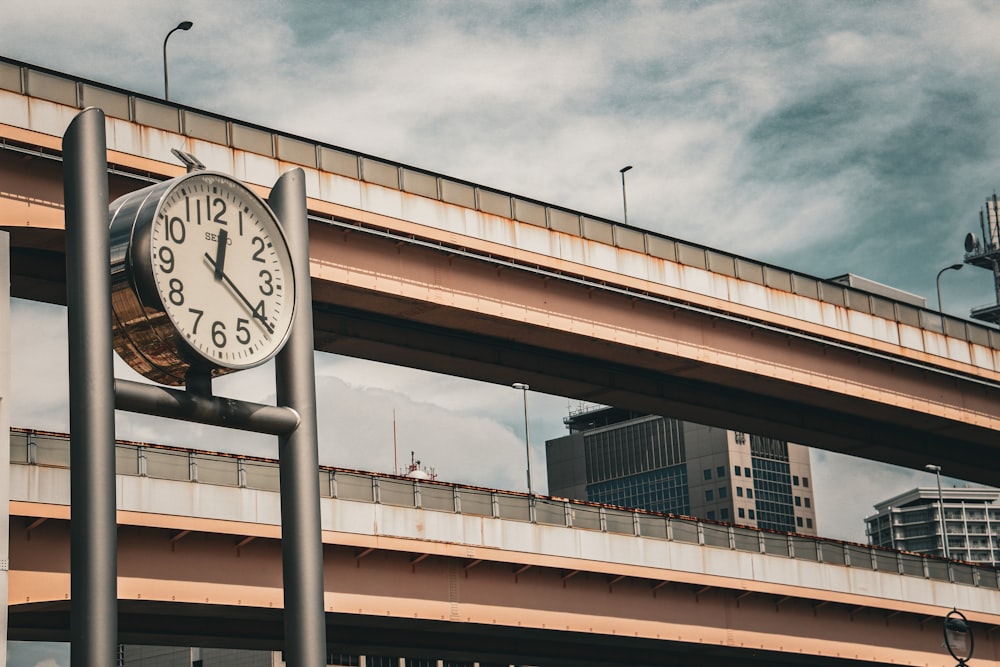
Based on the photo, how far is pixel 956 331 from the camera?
50281 mm

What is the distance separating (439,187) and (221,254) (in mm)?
29653

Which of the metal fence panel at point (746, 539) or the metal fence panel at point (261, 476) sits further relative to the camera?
the metal fence panel at point (746, 539)

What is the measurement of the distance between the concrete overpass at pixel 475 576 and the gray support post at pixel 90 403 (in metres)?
21.9

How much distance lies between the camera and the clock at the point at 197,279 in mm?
8047

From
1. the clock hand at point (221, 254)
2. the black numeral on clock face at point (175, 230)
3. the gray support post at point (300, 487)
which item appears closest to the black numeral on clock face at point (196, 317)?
the clock hand at point (221, 254)

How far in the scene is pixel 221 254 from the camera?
852cm

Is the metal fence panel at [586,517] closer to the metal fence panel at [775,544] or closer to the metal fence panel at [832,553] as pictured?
the metal fence panel at [775,544]

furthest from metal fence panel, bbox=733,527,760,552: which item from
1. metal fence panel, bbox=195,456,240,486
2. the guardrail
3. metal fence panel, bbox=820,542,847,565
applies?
metal fence panel, bbox=195,456,240,486

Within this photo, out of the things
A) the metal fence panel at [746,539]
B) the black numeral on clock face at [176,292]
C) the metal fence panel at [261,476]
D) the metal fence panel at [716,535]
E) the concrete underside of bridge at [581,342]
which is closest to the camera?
the black numeral on clock face at [176,292]

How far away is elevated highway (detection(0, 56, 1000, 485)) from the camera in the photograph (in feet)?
105

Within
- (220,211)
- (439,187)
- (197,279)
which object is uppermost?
(439,187)

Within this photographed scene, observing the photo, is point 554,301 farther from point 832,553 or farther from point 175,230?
point 175,230

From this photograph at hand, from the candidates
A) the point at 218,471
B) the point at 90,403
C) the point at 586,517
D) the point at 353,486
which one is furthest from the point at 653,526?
the point at 90,403

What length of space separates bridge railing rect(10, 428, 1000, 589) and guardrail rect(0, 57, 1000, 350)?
23.4ft
